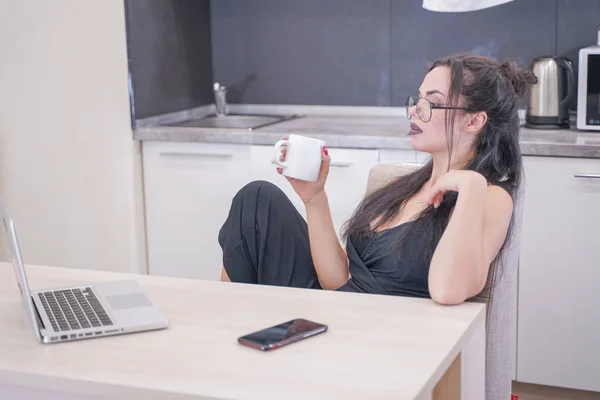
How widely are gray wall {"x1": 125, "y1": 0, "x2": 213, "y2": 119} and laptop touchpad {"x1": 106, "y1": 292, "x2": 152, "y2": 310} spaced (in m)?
1.63

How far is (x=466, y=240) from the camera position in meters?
1.74

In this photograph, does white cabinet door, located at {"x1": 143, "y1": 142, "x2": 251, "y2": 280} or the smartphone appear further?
white cabinet door, located at {"x1": 143, "y1": 142, "x2": 251, "y2": 280}

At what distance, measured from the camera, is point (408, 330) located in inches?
61.1

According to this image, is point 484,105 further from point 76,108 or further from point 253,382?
point 76,108

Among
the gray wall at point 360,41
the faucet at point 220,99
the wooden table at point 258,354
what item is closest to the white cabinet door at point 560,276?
the gray wall at point 360,41

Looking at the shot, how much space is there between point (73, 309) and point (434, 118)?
885mm

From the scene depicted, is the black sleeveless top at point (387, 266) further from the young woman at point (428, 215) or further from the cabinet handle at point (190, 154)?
the cabinet handle at point (190, 154)

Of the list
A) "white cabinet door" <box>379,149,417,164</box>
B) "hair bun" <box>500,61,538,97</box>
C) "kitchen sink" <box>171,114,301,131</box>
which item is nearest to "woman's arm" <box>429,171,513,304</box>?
"hair bun" <box>500,61,538,97</box>

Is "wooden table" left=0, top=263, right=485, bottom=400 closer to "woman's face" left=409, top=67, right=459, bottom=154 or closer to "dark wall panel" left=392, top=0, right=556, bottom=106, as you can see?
"woman's face" left=409, top=67, right=459, bottom=154

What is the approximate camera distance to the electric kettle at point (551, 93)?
119 inches

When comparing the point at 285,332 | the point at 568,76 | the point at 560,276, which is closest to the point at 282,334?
the point at 285,332

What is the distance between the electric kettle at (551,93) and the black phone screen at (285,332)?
5.74ft

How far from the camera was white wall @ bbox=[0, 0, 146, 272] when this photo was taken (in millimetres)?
3269

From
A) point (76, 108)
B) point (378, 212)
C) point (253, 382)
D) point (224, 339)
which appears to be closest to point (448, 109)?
point (378, 212)
